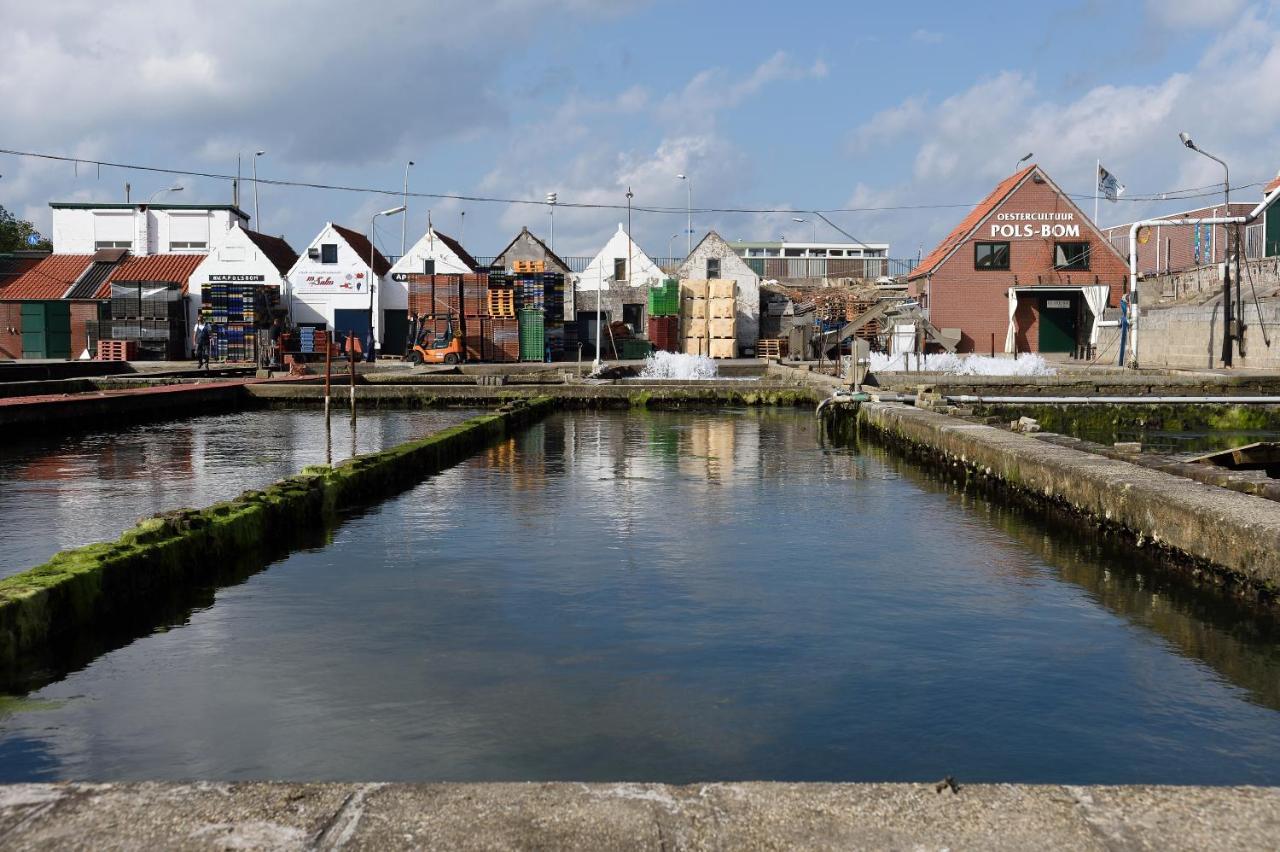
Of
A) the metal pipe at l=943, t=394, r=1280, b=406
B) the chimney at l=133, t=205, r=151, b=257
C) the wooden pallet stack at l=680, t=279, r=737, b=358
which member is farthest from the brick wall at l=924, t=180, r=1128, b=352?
the chimney at l=133, t=205, r=151, b=257

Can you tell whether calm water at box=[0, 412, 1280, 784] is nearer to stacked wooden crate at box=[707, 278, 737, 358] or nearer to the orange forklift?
the orange forklift

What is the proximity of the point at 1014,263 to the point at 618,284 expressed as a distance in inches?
801

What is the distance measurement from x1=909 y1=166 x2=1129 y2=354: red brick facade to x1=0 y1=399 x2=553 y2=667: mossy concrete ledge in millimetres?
36418

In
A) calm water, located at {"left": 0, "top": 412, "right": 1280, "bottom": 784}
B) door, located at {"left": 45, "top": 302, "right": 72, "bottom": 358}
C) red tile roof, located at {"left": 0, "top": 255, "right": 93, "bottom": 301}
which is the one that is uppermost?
red tile roof, located at {"left": 0, "top": 255, "right": 93, "bottom": 301}

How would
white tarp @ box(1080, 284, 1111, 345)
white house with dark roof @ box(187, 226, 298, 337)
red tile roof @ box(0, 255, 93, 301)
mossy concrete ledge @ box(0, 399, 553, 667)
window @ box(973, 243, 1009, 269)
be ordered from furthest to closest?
red tile roof @ box(0, 255, 93, 301) → white house with dark roof @ box(187, 226, 298, 337) → window @ box(973, 243, 1009, 269) → white tarp @ box(1080, 284, 1111, 345) → mossy concrete ledge @ box(0, 399, 553, 667)

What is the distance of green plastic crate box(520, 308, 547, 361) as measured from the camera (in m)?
47.1

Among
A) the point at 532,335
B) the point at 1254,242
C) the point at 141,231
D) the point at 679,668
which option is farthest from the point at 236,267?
the point at 679,668

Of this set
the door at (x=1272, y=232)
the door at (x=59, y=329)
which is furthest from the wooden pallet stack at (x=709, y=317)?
the door at (x=59, y=329)

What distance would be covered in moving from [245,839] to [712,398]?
2520 cm

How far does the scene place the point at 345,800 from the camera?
375cm

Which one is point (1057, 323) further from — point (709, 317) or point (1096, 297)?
point (709, 317)

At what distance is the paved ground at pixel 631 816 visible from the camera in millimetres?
3461

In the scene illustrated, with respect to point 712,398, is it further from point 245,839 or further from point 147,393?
point 245,839

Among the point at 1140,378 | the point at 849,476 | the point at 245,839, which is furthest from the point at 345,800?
the point at 1140,378
